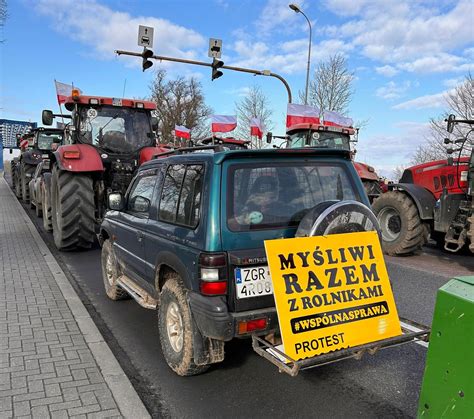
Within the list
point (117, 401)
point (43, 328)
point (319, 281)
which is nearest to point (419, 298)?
point (319, 281)

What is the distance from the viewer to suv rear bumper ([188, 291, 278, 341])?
299 centimetres

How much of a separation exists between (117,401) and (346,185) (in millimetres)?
2541

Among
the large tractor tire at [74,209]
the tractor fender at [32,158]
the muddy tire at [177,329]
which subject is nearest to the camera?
the muddy tire at [177,329]

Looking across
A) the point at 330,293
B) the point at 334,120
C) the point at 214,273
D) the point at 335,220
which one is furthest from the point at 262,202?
the point at 334,120

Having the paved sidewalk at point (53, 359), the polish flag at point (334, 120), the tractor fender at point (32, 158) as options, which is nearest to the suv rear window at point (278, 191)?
the paved sidewalk at point (53, 359)

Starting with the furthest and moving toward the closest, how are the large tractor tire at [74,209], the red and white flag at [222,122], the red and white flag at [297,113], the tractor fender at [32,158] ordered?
the red and white flag at [222,122] → the red and white flag at [297,113] → the tractor fender at [32,158] → the large tractor tire at [74,209]

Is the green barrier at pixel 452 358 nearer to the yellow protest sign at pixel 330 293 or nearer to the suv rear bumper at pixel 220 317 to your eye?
the yellow protest sign at pixel 330 293

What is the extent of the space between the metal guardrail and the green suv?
0.62ft

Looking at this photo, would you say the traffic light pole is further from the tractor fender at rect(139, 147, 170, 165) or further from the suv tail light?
the suv tail light

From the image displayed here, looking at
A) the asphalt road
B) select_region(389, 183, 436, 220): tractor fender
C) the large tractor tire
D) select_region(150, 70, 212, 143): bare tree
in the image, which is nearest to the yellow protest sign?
the asphalt road

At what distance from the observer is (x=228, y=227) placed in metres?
3.13

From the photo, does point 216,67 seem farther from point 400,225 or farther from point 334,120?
point 400,225

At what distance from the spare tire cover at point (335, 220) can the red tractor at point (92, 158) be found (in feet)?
19.2

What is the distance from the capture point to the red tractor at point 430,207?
7.82m
